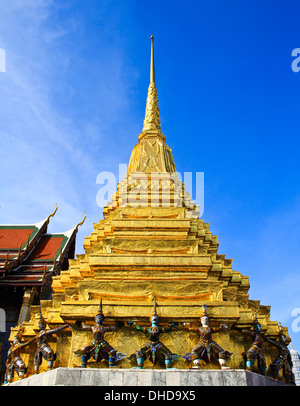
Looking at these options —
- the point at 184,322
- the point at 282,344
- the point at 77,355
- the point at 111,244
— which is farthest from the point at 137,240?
the point at 282,344

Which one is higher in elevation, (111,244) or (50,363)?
(111,244)

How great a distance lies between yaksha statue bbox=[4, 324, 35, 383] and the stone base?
291cm

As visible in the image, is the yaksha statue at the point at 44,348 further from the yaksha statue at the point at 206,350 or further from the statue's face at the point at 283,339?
the statue's face at the point at 283,339

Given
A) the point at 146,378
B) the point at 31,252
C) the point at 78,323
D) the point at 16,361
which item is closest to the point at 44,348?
the point at 78,323

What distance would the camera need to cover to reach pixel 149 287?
30.6 ft

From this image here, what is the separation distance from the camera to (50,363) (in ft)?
27.3

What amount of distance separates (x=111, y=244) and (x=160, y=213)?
9.94ft

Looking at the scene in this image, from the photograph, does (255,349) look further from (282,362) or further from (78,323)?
(78,323)

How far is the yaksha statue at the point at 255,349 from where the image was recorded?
26.9 feet

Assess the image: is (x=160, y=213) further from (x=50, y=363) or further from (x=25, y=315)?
(x=25, y=315)

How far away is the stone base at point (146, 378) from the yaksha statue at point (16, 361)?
2.91 metres

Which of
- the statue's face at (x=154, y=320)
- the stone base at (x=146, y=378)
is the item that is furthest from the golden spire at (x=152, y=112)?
the stone base at (x=146, y=378)

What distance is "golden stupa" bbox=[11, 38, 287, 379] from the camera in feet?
27.0
